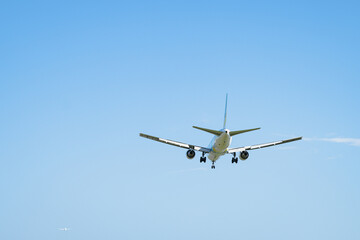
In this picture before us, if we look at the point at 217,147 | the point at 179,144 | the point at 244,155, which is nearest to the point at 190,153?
the point at 179,144

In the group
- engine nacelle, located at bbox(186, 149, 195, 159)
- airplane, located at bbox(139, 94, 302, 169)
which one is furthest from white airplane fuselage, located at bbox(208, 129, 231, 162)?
engine nacelle, located at bbox(186, 149, 195, 159)

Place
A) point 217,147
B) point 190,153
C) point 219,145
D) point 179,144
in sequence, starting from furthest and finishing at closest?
point 190,153 → point 179,144 → point 217,147 → point 219,145

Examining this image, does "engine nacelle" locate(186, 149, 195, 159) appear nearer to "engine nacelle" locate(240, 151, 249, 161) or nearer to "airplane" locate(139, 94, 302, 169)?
"airplane" locate(139, 94, 302, 169)

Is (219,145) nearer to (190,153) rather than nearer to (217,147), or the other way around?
(217,147)

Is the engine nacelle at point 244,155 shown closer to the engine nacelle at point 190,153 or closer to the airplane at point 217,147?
the airplane at point 217,147

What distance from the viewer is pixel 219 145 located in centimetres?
9456

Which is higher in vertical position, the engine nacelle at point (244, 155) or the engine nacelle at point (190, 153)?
the engine nacelle at point (244, 155)

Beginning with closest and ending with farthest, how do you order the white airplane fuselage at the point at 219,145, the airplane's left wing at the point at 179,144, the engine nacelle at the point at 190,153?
the white airplane fuselage at the point at 219,145 → the airplane's left wing at the point at 179,144 → the engine nacelle at the point at 190,153

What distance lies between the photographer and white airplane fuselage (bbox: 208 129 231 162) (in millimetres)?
90625

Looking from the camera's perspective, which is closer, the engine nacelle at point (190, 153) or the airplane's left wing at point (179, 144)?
the airplane's left wing at point (179, 144)

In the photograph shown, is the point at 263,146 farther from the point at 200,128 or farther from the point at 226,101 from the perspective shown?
the point at 200,128

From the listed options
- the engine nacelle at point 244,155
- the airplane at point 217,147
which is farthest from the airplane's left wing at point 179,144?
the engine nacelle at point 244,155

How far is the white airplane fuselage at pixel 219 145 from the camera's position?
9062 cm

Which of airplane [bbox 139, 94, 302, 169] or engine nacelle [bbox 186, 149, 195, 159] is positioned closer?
airplane [bbox 139, 94, 302, 169]
